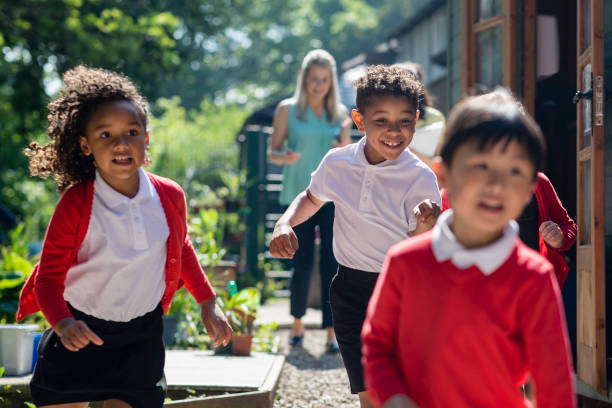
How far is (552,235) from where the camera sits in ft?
10.4

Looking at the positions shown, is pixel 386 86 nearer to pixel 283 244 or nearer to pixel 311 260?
pixel 283 244

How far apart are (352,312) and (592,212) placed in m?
1.50

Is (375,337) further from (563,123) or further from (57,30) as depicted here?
(57,30)

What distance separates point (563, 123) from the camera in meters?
5.95

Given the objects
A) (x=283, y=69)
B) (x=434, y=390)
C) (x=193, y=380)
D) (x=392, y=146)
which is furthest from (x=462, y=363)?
(x=283, y=69)

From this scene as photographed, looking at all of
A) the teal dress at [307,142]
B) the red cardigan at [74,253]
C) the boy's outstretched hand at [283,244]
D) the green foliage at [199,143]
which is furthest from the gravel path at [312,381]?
the green foliage at [199,143]

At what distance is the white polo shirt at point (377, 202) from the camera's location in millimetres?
2869

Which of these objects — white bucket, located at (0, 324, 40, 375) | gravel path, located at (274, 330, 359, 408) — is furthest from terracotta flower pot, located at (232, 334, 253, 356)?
white bucket, located at (0, 324, 40, 375)

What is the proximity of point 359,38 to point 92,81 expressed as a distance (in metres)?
37.6

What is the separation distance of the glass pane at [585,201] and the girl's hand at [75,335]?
269cm

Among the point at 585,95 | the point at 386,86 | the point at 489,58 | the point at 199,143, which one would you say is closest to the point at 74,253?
the point at 386,86

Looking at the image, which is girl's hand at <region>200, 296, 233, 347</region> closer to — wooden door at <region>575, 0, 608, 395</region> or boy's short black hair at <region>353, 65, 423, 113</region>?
boy's short black hair at <region>353, 65, 423, 113</region>

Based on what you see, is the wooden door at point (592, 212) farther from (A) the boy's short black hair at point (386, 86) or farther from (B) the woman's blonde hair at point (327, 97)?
(B) the woman's blonde hair at point (327, 97)

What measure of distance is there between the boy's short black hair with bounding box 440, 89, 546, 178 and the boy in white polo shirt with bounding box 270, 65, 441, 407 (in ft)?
3.26
